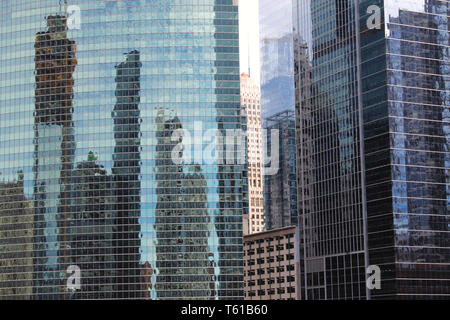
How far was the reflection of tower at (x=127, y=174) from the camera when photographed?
182500 mm

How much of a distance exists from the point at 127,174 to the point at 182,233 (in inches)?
758

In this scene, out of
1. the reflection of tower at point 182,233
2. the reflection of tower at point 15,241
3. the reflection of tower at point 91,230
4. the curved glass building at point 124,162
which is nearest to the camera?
the reflection of tower at point 182,233

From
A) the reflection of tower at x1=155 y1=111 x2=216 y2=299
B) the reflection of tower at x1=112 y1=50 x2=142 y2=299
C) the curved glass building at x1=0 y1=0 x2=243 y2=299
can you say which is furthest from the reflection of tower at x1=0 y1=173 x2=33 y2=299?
the reflection of tower at x1=155 y1=111 x2=216 y2=299

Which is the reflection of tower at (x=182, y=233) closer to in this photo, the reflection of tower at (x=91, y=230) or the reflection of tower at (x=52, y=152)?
the reflection of tower at (x=91, y=230)

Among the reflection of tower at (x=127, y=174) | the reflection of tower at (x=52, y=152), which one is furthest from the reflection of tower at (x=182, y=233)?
the reflection of tower at (x=52, y=152)

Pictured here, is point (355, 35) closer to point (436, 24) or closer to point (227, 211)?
point (436, 24)

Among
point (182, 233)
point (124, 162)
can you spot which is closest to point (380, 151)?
point (182, 233)

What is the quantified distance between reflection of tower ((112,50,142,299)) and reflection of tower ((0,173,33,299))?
75.1ft

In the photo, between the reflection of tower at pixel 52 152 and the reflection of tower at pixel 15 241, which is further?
the reflection of tower at pixel 15 241

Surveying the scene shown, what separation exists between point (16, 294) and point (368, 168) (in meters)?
88.9

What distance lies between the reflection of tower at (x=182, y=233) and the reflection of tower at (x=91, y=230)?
1205 centimetres

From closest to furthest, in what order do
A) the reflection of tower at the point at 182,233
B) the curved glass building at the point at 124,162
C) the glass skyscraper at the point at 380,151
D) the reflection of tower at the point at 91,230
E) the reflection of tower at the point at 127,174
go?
the glass skyscraper at the point at 380,151, the reflection of tower at the point at 182,233, the curved glass building at the point at 124,162, the reflection of tower at the point at 127,174, the reflection of tower at the point at 91,230

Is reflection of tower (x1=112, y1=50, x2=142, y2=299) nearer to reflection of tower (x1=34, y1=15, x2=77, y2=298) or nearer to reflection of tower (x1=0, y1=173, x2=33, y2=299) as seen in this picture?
reflection of tower (x1=34, y1=15, x2=77, y2=298)
